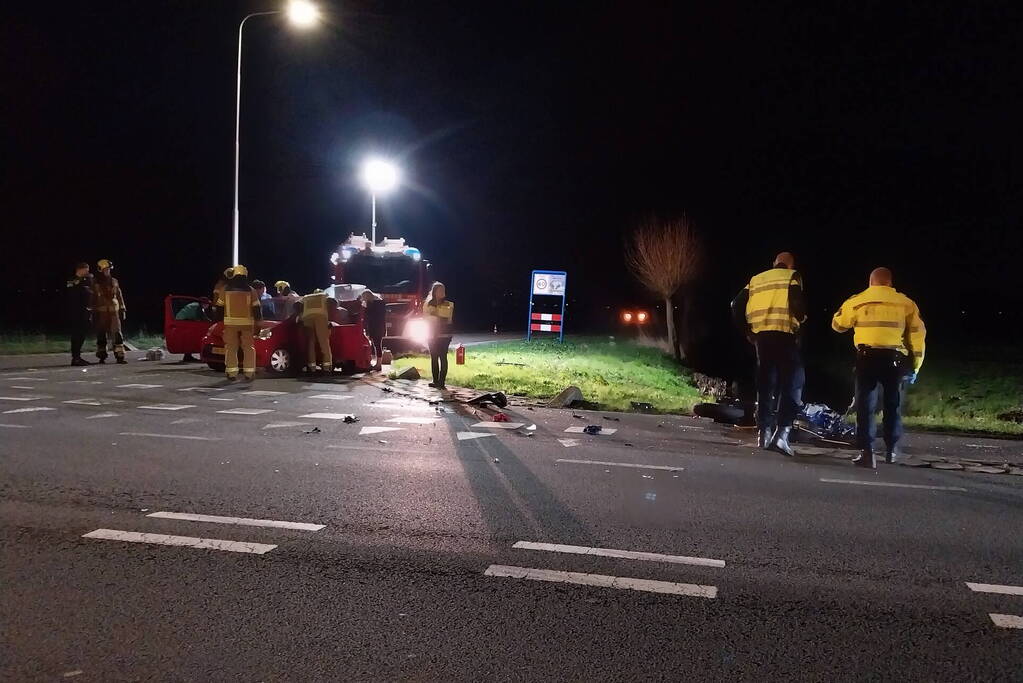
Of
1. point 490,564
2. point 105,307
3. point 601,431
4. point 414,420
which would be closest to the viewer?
point 490,564

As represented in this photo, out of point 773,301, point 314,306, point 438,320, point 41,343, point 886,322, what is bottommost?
point 41,343

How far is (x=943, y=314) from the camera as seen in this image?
54.7 meters

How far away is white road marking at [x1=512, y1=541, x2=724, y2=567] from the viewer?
4.79 m

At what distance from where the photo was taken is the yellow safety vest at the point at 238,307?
13883 millimetres

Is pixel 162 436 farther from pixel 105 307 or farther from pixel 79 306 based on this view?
pixel 105 307

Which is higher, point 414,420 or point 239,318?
point 239,318

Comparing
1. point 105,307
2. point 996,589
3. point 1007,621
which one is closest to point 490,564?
point 1007,621

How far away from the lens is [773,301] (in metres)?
8.45

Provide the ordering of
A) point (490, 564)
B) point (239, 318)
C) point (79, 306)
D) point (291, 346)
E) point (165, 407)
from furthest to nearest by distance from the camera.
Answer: point (79, 306) → point (291, 346) → point (239, 318) → point (165, 407) → point (490, 564)

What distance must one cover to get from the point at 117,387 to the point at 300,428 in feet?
17.2

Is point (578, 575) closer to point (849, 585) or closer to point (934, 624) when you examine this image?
point (849, 585)

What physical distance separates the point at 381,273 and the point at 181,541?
19239mm

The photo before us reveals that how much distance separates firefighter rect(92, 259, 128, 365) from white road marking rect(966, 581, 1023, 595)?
16.6m

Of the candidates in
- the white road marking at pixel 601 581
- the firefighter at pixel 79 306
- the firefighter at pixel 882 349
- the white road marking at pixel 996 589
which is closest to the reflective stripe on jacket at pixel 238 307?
the firefighter at pixel 79 306
